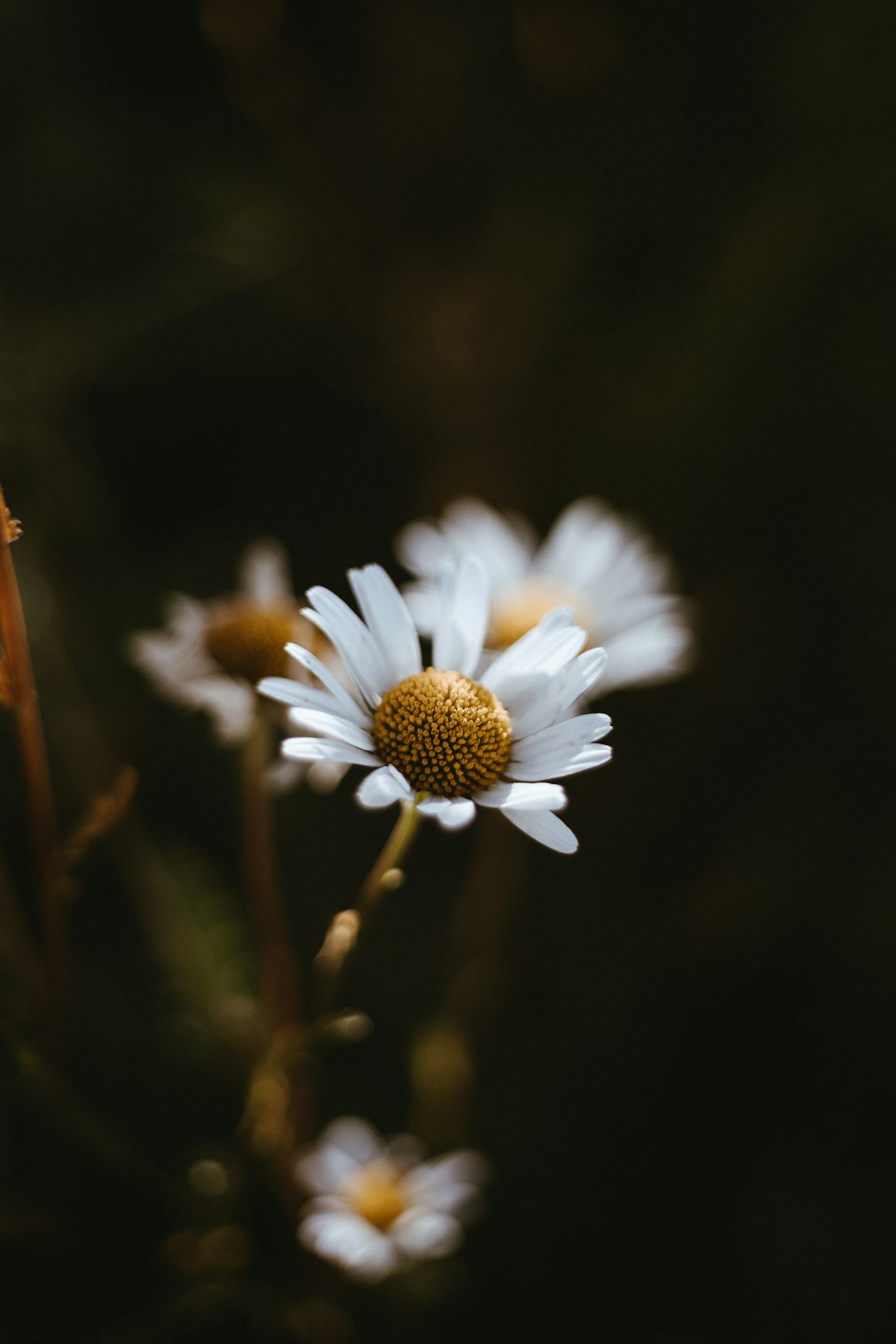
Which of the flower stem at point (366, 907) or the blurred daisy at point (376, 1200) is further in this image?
the blurred daisy at point (376, 1200)

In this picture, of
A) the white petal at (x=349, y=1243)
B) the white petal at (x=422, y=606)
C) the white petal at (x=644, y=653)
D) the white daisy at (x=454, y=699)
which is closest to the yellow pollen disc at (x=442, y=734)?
the white daisy at (x=454, y=699)

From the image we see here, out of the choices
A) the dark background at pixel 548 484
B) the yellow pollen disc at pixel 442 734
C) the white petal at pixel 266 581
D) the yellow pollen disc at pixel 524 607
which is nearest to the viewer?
the yellow pollen disc at pixel 442 734

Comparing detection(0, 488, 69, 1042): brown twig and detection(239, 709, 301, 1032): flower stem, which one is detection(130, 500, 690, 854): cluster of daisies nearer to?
detection(239, 709, 301, 1032): flower stem

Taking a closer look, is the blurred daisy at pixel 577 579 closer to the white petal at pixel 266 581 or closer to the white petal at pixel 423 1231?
the white petal at pixel 266 581

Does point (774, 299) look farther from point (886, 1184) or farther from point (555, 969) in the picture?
point (886, 1184)

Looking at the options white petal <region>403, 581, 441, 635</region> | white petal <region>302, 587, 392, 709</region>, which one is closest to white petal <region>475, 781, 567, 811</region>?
white petal <region>302, 587, 392, 709</region>
